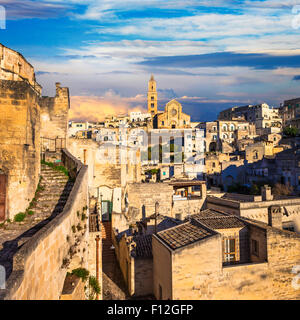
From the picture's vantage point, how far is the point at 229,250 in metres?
13.1

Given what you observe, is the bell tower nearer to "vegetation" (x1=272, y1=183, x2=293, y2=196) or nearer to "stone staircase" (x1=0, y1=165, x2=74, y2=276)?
"vegetation" (x1=272, y1=183, x2=293, y2=196)

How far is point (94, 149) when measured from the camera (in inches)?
826

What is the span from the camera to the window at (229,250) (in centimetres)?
1288

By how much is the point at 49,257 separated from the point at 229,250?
29.4 ft

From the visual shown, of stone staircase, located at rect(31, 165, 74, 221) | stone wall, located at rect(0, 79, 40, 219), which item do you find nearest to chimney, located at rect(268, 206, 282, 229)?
stone staircase, located at rect(31, 165, 74, 221)

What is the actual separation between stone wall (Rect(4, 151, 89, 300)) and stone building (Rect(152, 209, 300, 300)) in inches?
128

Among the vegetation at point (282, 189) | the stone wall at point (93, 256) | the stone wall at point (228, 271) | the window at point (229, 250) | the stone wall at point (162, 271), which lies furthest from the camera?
the vegetation at point (282, 189)

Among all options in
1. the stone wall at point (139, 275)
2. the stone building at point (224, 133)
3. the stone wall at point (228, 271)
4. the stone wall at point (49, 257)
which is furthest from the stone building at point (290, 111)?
the stone wall at point (49, 257)

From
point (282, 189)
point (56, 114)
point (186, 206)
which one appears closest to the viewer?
point (56, 114)

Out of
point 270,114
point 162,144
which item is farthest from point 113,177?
point 270,114

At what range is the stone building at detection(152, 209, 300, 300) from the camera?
1030cm

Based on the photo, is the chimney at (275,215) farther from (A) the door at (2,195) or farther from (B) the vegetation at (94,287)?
(A) the door at (2,195)

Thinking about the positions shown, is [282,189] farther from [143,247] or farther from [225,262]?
[143,247]

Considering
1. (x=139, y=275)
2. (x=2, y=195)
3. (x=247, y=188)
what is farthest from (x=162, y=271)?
(x=247, y=188)
